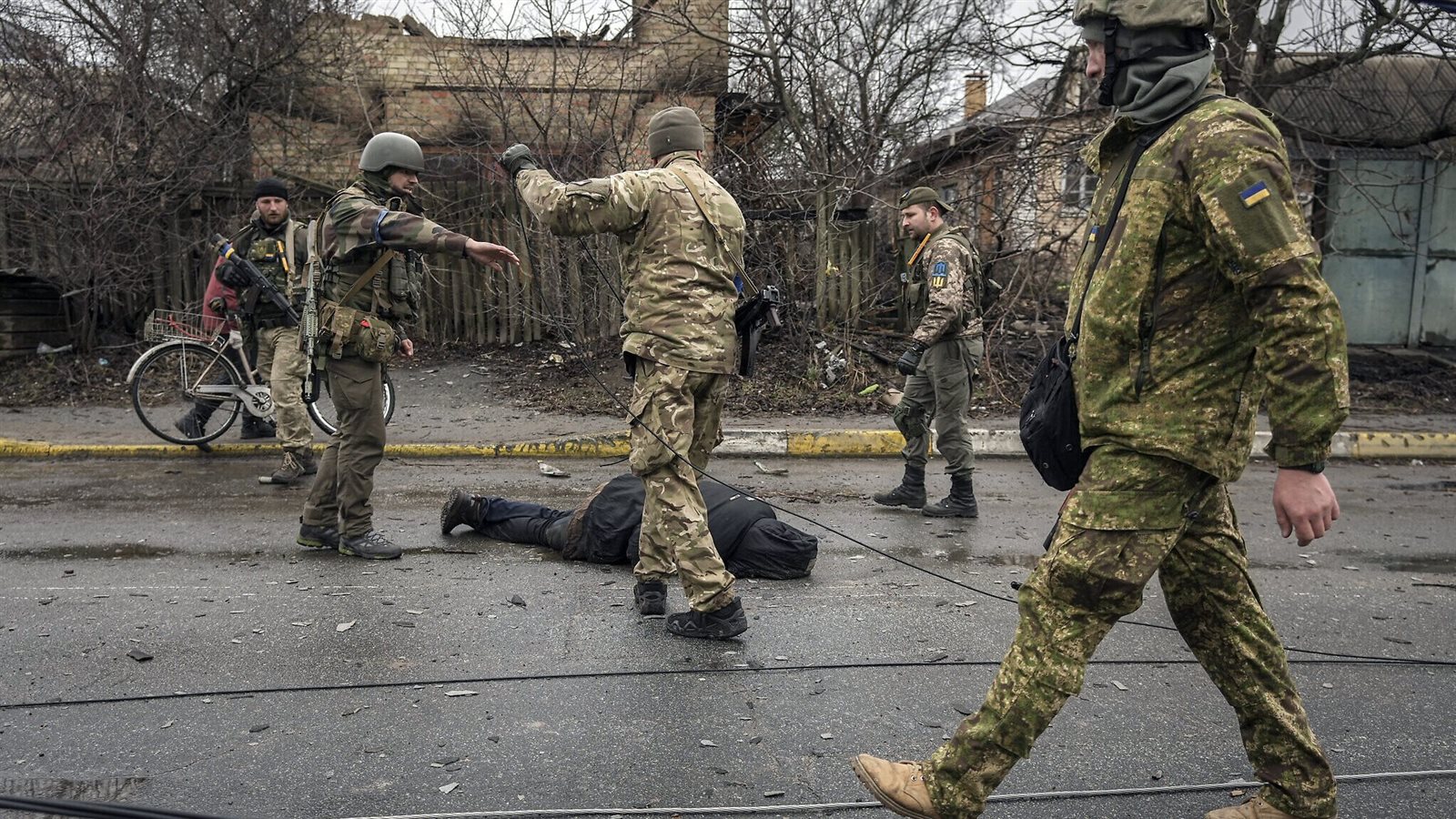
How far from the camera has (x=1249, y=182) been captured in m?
2.26

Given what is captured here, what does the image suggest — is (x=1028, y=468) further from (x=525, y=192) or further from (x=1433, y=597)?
(x=525, y=192)

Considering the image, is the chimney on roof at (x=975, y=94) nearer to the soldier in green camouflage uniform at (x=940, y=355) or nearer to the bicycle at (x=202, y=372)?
the soldier in green camouflage uniform at (x=940, y=355)

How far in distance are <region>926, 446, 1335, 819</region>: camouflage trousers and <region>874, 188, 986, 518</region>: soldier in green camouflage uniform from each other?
13.1 ft

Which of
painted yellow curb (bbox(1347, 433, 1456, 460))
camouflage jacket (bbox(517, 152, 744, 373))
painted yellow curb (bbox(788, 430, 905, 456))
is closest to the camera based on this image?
camouflage jacket (bbox(517, 152, 744, 373))

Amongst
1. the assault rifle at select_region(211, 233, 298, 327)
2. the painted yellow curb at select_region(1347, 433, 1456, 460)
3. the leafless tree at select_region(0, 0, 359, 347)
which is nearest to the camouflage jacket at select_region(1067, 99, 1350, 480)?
the assault rifle at select_region(211, 233, 298, 327)

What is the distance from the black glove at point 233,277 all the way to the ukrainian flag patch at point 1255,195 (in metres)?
6.87

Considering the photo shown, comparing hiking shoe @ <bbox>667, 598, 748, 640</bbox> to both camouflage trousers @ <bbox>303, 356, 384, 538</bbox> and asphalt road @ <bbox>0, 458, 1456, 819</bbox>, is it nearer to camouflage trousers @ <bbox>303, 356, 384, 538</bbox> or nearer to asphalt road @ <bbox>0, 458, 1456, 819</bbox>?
asphalt road @ <bbox>0, 458, 1456, 819</bbox>

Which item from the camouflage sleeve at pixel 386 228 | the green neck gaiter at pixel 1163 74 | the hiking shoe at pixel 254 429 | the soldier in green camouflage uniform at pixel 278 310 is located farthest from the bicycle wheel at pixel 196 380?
the green neck gaiter at pixel 1163 74

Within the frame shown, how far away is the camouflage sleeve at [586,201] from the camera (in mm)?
3904

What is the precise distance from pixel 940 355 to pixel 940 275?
1.67ft

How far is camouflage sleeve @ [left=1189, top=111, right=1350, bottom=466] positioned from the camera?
221 cm

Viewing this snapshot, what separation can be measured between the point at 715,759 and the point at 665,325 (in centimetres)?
170

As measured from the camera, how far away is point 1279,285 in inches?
87.4

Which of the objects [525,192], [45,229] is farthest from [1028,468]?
[45,229]
